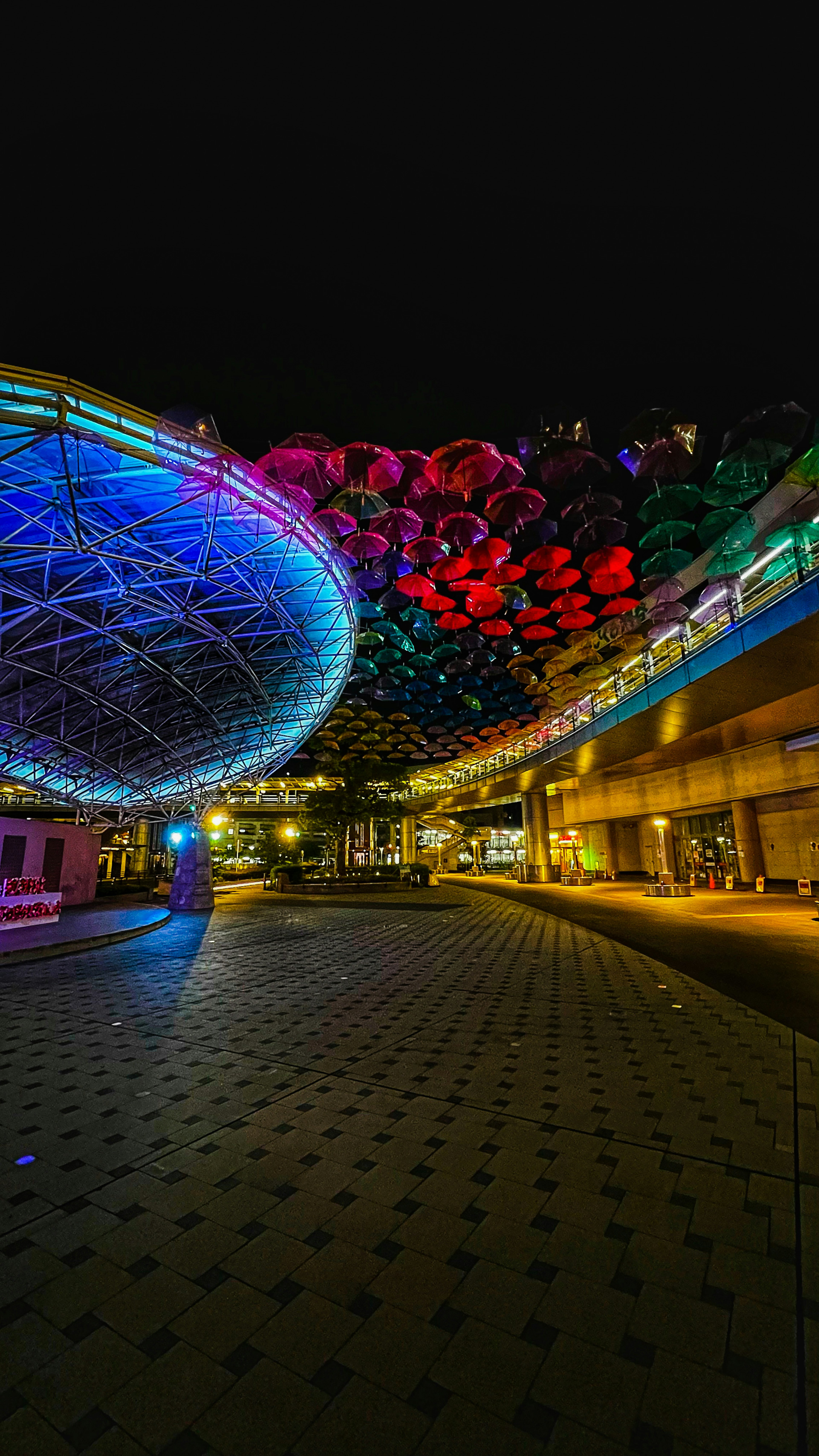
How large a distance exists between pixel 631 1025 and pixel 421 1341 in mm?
6388

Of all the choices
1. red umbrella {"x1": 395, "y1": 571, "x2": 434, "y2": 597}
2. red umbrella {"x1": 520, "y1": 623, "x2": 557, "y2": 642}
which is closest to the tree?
red umbrella {"x1": 520, "y1": 623, "x2": 557, "y2": 642}

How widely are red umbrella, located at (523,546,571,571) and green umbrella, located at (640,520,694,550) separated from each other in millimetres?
1836

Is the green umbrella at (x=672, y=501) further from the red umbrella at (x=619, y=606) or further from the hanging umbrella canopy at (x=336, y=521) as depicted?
the hanging umbrella canopy at (x=336, y=521)

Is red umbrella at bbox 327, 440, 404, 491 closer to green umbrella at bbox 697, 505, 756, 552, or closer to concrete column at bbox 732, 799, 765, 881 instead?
green umbrella at bbox 697, 505, 756, 552

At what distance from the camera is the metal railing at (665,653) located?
44.2 feet

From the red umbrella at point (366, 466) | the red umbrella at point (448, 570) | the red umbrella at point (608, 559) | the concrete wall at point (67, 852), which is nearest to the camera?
the red umbrella at point (366, 466)

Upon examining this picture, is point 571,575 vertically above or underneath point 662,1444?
above

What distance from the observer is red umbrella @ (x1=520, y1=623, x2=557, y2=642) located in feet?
63.5

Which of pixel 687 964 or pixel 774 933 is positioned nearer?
pixel 687 964

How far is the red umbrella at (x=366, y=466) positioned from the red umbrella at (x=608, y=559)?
5.78 meters

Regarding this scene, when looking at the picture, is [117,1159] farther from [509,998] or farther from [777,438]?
[777,438]

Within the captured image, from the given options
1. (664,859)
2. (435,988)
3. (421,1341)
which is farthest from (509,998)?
(664,859)

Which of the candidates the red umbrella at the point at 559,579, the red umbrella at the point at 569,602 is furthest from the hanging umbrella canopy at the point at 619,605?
the red umbrella at the point at 559,579

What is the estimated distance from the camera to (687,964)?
40.9 ft
